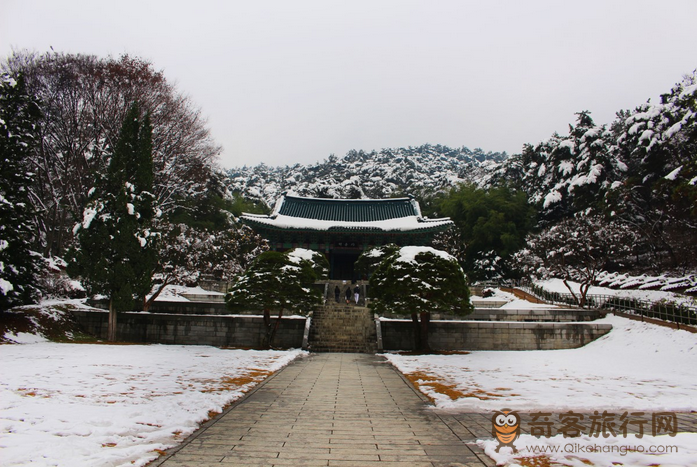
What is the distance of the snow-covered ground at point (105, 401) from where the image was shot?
155 inches

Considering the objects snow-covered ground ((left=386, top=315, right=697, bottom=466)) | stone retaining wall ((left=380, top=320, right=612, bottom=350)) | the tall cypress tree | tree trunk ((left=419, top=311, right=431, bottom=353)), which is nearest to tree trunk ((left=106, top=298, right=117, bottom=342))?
the tall cypress tree

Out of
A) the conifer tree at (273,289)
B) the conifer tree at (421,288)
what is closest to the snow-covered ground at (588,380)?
the conifer tree at (421,288)

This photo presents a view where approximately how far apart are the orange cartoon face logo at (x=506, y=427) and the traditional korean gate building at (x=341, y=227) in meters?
25.5

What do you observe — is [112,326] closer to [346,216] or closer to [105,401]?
[105,401]

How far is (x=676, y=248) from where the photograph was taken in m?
24.4

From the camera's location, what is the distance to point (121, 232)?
14.7 m

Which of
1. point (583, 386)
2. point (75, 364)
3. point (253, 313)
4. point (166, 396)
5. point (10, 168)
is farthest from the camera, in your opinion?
point (253, 313)

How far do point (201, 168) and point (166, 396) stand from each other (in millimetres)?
20181

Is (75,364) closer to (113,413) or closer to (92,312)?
(113,413)

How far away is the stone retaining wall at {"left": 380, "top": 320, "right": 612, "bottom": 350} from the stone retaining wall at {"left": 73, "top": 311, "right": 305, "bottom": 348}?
5621mm

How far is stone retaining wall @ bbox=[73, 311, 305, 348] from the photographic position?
1609 cm

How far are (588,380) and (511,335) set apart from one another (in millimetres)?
6896

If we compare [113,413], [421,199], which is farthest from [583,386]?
[421,199]

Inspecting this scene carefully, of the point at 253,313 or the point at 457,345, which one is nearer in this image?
the point at 457,345
